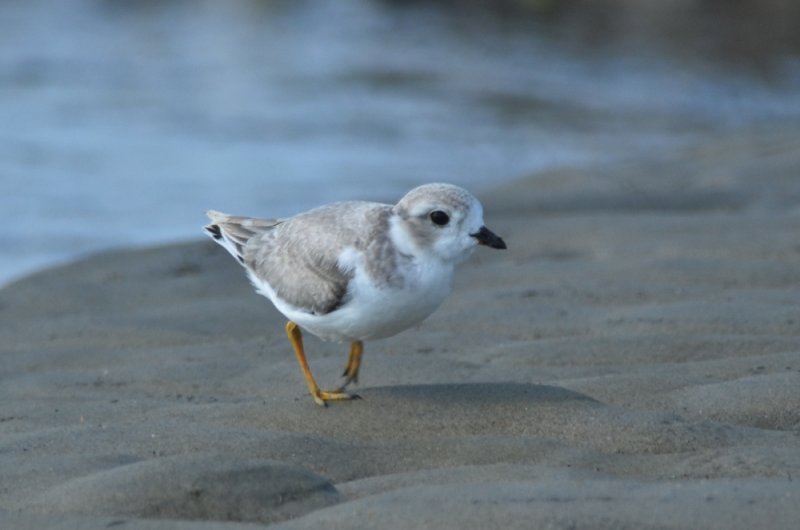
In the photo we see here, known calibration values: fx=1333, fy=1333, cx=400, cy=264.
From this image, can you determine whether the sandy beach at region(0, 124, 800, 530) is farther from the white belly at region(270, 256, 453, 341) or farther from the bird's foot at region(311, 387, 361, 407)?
the white belly at region(270, 256, 453, 341)

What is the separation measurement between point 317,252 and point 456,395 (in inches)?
28.0

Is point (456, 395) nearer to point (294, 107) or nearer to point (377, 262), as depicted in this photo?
point (377, 262)

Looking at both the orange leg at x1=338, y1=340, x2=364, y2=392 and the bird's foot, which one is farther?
the orange leg at x1=338, y1=340, x2=364, y2=392

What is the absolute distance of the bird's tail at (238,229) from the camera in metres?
5.34

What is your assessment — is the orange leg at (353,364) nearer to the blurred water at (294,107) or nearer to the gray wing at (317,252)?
the gray wing at (317,252)

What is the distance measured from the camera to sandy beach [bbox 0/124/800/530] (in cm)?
363

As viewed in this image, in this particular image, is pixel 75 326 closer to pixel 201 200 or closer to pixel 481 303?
pixel 481 303

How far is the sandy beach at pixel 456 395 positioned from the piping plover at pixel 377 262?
1.06 ft

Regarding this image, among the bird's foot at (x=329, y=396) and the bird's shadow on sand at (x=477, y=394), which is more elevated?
the bird's shadow on sand at (x=477, y=394)

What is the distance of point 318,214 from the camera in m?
4.93

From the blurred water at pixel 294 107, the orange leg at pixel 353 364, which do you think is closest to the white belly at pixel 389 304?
the orange leg at pixel 353 364

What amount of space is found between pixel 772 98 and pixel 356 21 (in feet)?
26.2

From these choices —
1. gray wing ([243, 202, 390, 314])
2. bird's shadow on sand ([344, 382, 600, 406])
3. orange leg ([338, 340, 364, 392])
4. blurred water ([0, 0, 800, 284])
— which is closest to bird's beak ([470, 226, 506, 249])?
gray wing ([243, 202, 390, 314])

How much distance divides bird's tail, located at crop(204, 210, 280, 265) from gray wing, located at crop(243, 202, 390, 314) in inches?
8.0
